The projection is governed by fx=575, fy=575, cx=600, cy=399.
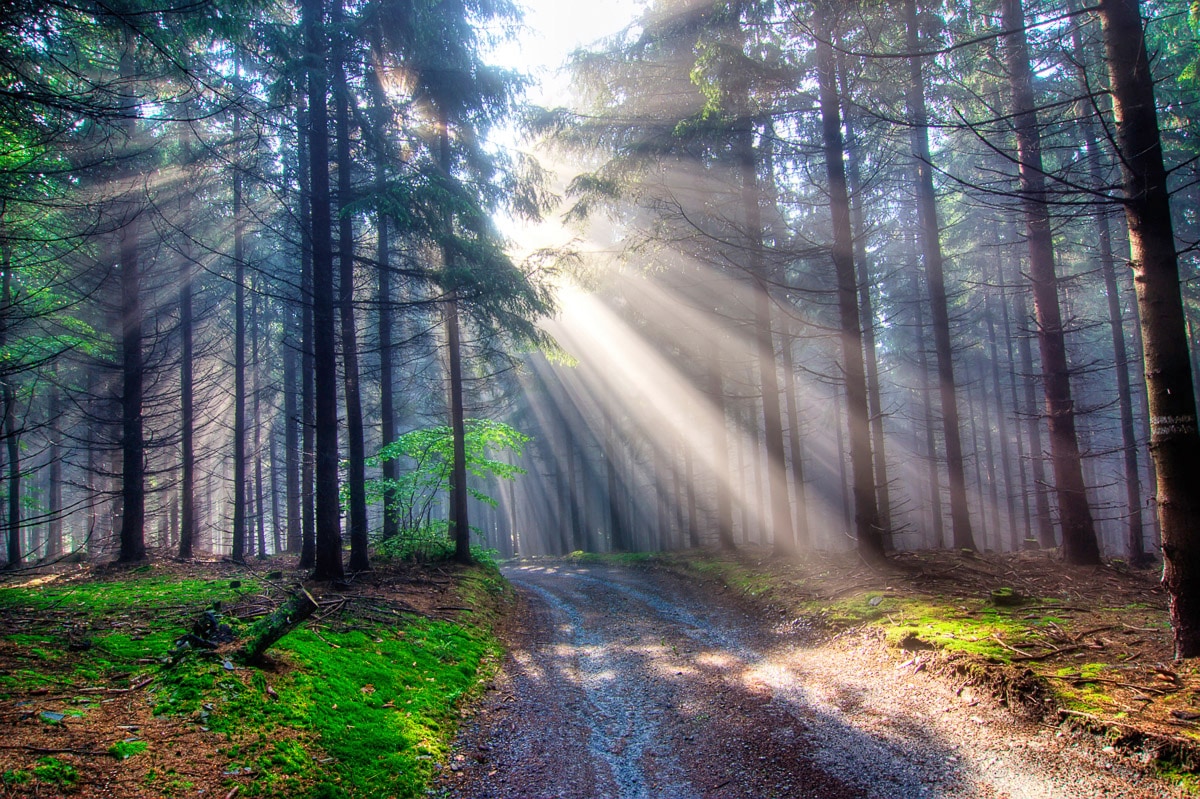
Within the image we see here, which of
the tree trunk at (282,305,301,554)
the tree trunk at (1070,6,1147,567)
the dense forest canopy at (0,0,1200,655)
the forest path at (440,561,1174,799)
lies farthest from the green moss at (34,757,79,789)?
the tree trunk at (282,305,301,554)

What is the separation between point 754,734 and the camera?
5.09 meters

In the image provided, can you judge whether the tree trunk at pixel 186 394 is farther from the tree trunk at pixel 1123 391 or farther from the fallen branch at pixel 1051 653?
the tree trunk at pixel 1123 391

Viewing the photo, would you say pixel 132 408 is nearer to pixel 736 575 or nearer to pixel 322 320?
pixel 322 320

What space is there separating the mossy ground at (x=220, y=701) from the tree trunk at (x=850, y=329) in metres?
6.67

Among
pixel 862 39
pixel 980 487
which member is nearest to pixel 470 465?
pixel 862 39

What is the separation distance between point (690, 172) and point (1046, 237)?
7.48m

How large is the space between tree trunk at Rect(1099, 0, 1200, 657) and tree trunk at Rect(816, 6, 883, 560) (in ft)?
15.5

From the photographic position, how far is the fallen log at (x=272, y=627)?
17.0ft

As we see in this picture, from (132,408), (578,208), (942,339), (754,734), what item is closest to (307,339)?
(132,408)

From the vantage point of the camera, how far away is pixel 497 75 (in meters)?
14.4

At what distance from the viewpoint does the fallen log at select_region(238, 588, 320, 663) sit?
517cm

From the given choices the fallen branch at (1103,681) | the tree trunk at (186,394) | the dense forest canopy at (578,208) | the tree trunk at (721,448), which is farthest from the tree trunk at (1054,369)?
the tree trunk at (186,394)

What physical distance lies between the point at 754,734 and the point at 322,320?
9.13 m

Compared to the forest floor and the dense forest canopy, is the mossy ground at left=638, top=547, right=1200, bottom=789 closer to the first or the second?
the forest floor
